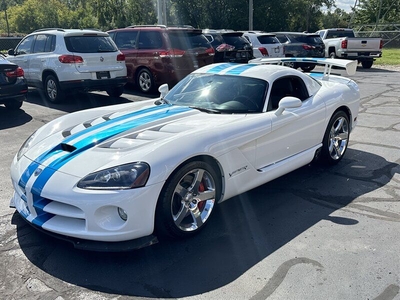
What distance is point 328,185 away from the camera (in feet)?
15.8

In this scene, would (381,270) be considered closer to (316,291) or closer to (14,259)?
(316,291)

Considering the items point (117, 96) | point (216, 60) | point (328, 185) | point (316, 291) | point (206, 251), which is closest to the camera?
point (316, 291)

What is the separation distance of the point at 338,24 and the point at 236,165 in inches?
2710

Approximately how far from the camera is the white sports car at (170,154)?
311 cm

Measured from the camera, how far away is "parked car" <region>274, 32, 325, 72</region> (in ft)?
57.4

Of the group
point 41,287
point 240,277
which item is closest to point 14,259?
point 41,287

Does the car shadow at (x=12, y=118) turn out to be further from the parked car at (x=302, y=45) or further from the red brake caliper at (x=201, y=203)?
the parked car at (x=302, y=45)

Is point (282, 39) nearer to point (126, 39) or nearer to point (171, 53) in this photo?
point (126, 39)

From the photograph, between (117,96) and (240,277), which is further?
(117,96)

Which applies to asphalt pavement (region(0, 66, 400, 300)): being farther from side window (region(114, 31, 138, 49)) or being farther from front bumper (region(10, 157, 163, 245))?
side window (region(114, 31, 138, 49))

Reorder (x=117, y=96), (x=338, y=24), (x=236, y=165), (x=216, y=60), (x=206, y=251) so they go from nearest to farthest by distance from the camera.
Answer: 1. (x=206, y=251)
2. (x=236, y=165)
3. (x=117, y=96)
4. (x=216, y=60)
5. (x=338, y=24)

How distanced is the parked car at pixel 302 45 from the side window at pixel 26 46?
10.7 m

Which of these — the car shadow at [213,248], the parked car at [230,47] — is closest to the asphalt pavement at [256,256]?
the car shadow at [213,248]

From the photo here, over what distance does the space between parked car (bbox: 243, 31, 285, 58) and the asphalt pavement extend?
11.3 meters
